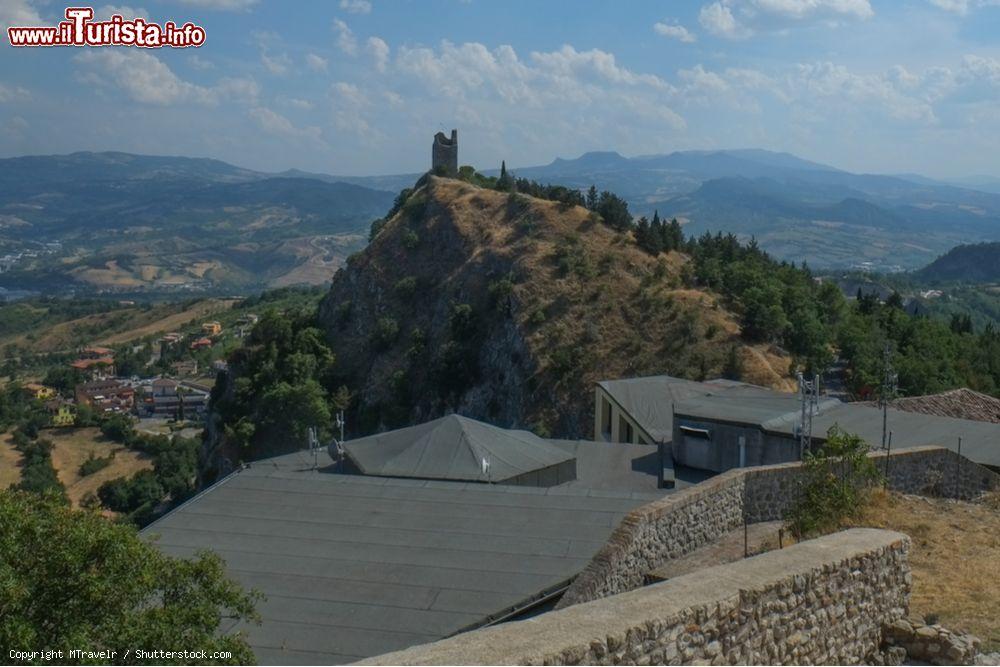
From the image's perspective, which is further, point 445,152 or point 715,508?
point 445,152

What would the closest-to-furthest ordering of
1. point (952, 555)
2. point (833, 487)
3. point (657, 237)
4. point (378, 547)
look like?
1. point (952, 555)
2. point (833, 487)
3. point (378, 547)
4. point (657, 237)

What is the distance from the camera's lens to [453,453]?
625 inches

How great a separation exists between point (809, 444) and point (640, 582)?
24.8 feet

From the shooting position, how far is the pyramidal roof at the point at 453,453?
1522 centimetres

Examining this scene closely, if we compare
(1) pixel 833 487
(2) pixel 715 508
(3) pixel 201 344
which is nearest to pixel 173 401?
(3) pixel 201 344

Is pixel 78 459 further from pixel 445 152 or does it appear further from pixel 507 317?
pixel 507 317

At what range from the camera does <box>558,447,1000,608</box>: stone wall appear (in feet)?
27.9

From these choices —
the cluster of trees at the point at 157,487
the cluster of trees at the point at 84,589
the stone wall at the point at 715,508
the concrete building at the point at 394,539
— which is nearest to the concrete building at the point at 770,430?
the concrete building at the point at 394,539

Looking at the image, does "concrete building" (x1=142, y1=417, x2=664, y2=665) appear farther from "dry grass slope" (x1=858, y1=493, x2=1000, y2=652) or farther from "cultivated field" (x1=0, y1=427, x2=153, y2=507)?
"cultivated field" (x1=0, y1=427, x2=153, y2=507)

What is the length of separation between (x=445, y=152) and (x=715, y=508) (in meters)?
57.3

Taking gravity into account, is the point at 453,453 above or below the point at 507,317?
below

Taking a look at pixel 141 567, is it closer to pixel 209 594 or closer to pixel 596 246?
pixel 209 594

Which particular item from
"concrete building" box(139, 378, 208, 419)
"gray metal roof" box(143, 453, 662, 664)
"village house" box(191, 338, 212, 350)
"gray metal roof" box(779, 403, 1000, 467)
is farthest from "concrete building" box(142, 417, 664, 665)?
"village house" box(191, 338, 212, 350)

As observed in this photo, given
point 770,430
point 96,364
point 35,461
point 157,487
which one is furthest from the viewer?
point 96,364
